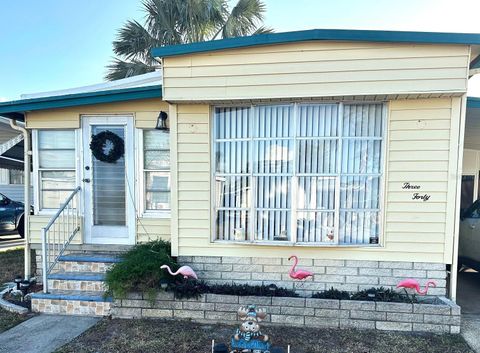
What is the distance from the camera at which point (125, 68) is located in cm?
972

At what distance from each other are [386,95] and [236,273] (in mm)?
2946

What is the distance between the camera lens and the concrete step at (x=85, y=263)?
164 inches

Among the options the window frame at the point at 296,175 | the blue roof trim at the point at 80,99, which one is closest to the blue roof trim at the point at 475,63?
the window frame at the point at 296,175

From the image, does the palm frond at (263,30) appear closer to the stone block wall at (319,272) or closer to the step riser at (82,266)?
the stone block wall at (319,272)

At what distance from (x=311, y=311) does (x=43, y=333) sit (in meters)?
3.13

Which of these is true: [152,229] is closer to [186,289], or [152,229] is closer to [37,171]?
[186,289]

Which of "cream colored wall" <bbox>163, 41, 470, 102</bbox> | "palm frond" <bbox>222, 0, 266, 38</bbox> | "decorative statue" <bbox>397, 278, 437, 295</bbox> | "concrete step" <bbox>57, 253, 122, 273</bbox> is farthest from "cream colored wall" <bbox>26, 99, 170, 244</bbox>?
"palm frond" <bbox>222, 0, 266, 38</bbox>

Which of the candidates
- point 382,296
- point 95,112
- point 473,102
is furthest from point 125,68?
point 382,296

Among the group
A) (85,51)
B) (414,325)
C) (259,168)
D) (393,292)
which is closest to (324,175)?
(259,168)

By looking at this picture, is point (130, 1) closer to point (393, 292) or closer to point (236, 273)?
point (236, 273)

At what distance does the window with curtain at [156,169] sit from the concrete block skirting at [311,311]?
1510 mm

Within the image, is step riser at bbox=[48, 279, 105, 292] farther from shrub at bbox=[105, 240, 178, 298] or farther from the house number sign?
the house number sign

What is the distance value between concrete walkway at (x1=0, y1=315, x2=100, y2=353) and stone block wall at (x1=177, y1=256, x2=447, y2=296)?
4.68 feet

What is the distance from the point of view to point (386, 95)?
10.9ft
